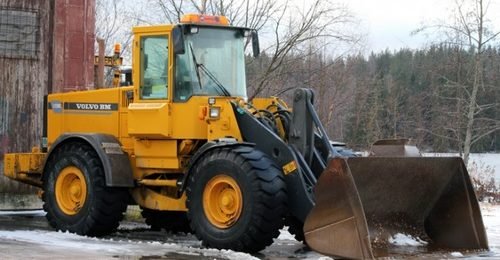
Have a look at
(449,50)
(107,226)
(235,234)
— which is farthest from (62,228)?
(449,50)

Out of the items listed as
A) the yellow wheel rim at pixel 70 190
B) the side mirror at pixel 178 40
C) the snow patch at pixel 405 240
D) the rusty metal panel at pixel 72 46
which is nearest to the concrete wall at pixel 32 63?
the rusty metal panel at pixel 72 46

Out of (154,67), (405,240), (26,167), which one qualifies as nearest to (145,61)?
(154,67)

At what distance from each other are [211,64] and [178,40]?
2.23ft

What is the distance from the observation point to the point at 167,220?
476 inches

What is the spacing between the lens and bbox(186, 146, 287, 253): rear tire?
898cm

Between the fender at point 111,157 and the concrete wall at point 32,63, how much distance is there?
11.2 feet

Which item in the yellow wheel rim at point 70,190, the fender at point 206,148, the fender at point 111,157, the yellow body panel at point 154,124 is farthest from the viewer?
the yellow wheel rim at point 70,190

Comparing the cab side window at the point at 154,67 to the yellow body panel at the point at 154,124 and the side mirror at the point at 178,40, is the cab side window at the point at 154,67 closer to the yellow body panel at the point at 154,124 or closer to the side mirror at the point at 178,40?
the yellow body panel at the point at 154,124

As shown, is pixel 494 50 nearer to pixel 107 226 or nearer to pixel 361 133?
pixel 361 133

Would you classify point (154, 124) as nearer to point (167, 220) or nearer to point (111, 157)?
point (111, 157)

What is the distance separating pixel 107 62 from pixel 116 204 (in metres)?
6.12

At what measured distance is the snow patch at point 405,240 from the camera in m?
9.66

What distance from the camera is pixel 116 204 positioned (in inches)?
428

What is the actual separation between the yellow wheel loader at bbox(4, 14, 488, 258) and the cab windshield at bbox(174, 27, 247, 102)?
2cm
